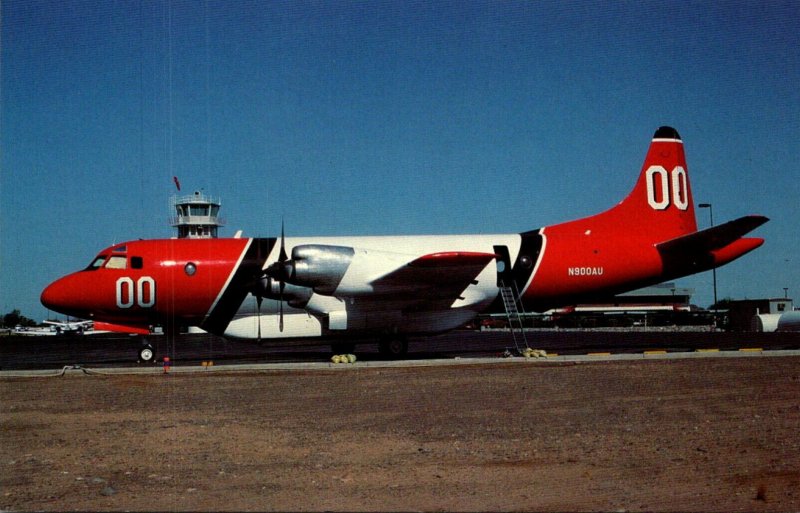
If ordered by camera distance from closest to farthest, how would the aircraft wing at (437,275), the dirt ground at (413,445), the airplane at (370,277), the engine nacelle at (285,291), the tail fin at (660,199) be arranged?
the dirt ground at (413,445) < the aircraft wing at (437,275) < the airplane at (370,277) < the engine nacelle at (285,291) < the tail fin at (660,199)

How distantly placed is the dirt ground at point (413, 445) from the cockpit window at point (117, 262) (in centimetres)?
738

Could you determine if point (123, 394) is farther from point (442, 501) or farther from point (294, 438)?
point (442, 501)

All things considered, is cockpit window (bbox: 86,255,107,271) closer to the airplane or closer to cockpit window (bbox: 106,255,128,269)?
the airplane

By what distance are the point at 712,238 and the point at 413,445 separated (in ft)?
56.1

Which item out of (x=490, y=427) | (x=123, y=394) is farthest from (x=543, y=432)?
(x=123, y=394)

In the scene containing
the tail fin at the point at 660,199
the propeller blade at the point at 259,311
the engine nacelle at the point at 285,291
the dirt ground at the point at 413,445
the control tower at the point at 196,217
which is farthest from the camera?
the control tower at the point at 196,217

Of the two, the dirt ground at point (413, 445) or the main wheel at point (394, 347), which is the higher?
the main wheel at point (394, 347)

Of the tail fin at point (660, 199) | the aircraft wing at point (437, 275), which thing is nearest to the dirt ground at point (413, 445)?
the aircraft wing at point (437, 275)

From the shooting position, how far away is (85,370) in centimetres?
1897

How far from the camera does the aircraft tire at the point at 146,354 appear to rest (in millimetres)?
22609

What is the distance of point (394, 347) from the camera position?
882 inches

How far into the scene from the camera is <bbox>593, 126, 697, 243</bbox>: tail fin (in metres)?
24.6

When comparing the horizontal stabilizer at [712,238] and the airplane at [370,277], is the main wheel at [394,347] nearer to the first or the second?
the airplane at [370,277]

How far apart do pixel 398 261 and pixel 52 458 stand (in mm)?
13948
